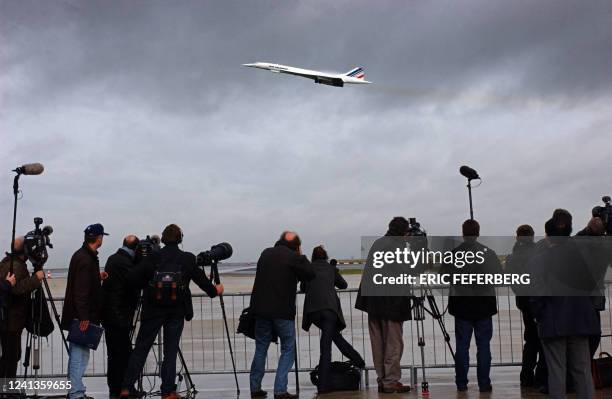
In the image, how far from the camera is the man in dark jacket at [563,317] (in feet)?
22.3

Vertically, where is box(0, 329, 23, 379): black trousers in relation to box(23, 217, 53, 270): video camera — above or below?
below

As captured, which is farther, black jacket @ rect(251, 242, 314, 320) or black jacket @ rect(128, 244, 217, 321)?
black jacket @ rect(251, 242, 314, 320)

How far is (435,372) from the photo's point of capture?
35.0 ft

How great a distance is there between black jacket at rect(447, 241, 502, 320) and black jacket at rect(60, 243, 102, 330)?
385 cm

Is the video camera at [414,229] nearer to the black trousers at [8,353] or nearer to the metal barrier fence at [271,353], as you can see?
the metal barrier fence at [271,353]

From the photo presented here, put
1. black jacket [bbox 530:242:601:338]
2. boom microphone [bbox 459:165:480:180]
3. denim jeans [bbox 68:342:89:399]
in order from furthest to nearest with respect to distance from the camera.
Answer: boom microphone [bbox 459:165:480:180]
denim jeans [bbox 68:342:89:399]
black jacket [bbox 530:242:601:338]

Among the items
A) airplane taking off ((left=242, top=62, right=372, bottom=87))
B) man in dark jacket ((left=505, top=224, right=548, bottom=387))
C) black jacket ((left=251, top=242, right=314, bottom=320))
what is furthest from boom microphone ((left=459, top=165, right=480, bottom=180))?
airplane taking off ((left=242, top=62, right=372, bottom=87))

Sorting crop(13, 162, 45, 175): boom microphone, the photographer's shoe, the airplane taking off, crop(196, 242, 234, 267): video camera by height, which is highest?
the airplane taking off

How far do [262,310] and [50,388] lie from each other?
9.87 feet

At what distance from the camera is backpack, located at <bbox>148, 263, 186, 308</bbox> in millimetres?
8078

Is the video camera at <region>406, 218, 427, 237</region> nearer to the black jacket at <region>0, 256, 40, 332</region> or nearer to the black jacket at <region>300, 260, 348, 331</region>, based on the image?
the black jacket at <region>300, 260, 348, 331</region>

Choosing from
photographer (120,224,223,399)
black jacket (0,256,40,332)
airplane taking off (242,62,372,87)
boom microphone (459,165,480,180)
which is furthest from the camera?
airplane taking off (242,62,372,87)

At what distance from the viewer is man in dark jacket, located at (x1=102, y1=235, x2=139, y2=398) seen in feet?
28.2

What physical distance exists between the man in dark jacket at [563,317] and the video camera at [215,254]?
11.0 feet
